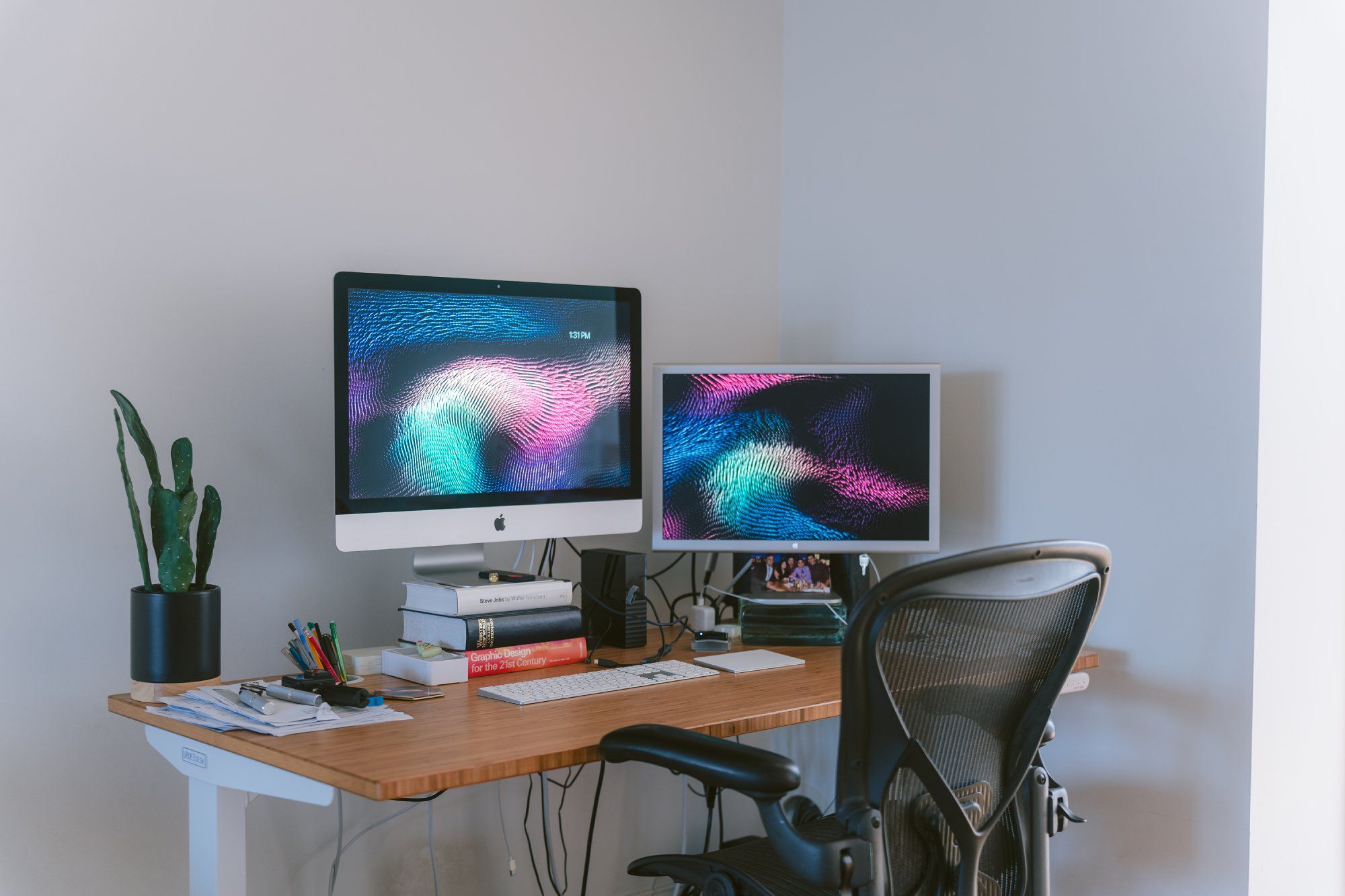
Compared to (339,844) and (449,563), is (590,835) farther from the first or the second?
(449,563)

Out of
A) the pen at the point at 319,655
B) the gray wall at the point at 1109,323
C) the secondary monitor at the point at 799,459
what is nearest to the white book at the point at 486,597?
the pen at the point at 319,655

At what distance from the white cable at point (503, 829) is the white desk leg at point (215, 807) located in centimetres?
88

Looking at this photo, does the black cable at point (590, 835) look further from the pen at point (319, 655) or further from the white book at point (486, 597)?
the pen at point (319, 655)

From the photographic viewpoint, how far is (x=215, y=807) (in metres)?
1.59

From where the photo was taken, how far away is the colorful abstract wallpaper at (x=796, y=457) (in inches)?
91.9

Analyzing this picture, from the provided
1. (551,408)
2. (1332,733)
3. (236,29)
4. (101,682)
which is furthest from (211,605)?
(1332,733)

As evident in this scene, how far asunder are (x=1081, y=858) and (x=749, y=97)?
1.96m

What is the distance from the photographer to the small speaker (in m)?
2.21

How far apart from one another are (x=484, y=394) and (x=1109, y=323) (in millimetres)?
1254

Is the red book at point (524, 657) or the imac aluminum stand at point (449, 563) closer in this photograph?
the red book at point (524, 657)

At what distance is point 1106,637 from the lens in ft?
7.45

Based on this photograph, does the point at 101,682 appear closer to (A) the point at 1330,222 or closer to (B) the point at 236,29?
(B) the point at 236,29

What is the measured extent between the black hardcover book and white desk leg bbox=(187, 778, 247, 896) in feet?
1.44

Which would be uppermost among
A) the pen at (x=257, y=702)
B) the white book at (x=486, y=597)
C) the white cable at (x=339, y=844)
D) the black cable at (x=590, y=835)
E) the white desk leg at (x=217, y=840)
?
the white book at (x=486, y=597)
